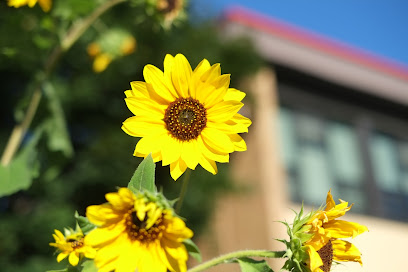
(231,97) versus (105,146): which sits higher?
(105,146)

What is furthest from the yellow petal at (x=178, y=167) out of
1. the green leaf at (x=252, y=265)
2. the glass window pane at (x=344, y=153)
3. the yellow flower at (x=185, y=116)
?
the glass window pane at (x=344, y=153)

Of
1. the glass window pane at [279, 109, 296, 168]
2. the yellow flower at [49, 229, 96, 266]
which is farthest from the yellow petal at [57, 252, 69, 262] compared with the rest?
the glass window pane at [279, 109, 296, 168]

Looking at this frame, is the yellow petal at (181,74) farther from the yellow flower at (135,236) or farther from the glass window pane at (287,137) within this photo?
the glass window pane at (287,137)

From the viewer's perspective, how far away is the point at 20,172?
1.06 meters

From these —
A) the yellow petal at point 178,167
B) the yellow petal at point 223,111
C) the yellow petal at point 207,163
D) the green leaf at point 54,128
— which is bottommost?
the yellow petal at point 178,167

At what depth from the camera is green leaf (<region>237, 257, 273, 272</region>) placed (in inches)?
22.8

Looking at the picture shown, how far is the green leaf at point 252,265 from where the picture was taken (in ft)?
1.90

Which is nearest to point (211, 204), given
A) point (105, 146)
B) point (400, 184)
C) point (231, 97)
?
point (105, 146)

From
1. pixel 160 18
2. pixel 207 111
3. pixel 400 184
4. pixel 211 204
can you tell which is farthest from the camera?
pixel 400 184

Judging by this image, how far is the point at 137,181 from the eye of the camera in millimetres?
544

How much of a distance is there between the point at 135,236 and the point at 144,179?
0.06m

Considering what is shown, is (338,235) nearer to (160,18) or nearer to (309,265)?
(309,265)

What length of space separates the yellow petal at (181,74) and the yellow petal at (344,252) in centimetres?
22

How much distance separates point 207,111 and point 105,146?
3.67m
